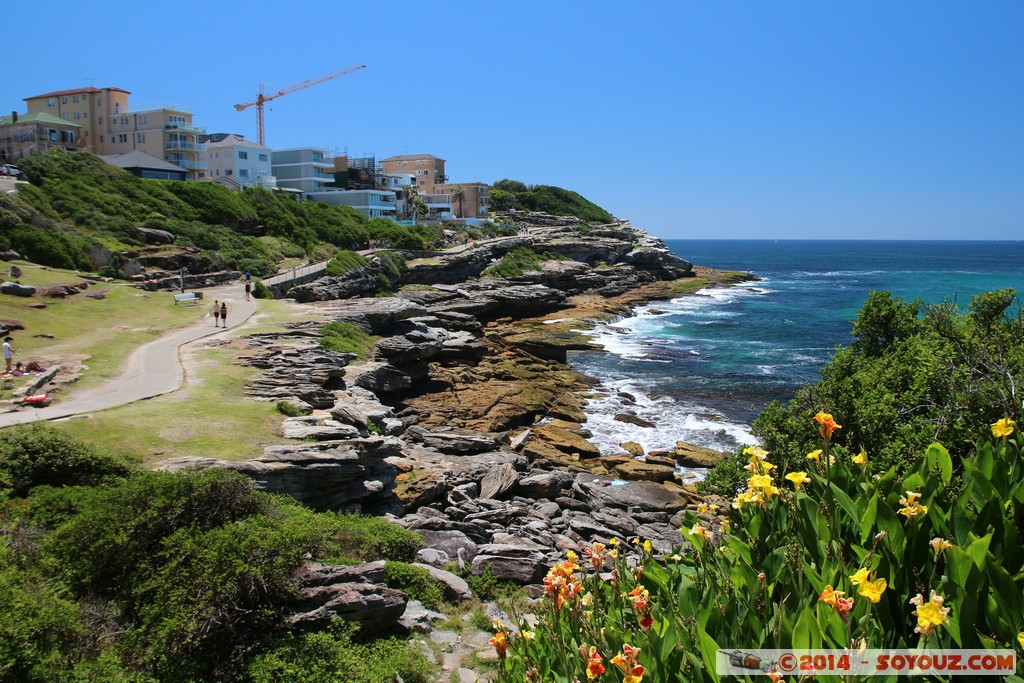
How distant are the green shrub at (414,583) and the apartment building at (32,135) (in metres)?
74.2

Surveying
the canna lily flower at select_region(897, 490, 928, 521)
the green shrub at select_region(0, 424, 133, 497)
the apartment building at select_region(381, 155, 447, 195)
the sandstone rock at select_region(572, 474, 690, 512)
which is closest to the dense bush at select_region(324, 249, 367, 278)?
the sandstone rock at select_region(572, 474, 690, 512)

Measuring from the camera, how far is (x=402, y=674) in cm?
986

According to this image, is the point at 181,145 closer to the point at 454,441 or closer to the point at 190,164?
the point at 190,164

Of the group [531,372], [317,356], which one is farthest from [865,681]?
[531,372]

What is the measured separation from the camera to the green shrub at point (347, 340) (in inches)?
1206

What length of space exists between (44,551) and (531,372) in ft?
97.5

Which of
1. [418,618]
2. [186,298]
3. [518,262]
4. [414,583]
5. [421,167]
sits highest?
[421,167]

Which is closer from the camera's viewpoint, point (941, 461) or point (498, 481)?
point (941, 461)

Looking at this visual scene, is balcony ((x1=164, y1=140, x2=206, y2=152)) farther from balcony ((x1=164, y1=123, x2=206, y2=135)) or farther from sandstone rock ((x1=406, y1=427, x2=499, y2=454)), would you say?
sandstone rock ((x1=406, y1=427, x2=499, y2=454))

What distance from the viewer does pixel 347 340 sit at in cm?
3244

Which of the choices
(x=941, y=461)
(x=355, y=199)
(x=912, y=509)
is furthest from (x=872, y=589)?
(x=355, y=199)

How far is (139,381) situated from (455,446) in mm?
Answer: 11068

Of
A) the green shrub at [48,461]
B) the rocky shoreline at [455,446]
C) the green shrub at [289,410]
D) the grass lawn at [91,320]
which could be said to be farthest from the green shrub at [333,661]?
the grass lawn at [91,320]

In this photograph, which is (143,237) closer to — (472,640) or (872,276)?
(472,640)
